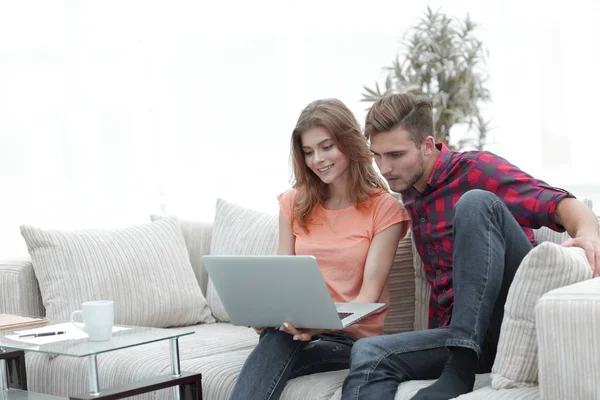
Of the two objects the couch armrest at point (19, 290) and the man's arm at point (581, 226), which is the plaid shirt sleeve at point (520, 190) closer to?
the man's arm at point (581, 226)

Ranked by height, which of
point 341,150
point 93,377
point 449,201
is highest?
point 341,150

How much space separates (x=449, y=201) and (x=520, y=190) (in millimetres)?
196

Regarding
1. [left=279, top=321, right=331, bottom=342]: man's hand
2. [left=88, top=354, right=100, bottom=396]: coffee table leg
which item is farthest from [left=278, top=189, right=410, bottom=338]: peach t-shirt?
[left=88, top=354, right=100, bottom=396]: coffee table leg

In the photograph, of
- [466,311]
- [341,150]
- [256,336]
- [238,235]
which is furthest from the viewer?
[238,235]

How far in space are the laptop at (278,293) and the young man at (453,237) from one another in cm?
12

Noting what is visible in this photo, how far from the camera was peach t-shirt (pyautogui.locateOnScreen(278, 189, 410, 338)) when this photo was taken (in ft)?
7.43

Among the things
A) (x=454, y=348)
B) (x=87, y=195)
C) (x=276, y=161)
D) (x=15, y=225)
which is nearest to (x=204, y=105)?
(x=276, y=161)

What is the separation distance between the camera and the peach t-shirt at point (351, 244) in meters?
2.27

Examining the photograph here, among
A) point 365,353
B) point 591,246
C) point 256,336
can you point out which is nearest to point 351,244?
point 365,353

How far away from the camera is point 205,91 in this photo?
220 inches

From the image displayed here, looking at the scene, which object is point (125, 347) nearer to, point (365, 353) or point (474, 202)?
point (365, 353)

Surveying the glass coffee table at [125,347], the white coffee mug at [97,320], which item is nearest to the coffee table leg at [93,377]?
the glass coffee table at [125,347]

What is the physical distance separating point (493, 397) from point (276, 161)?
13.1ft

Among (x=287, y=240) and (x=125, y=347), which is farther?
(x=287, y=240)
